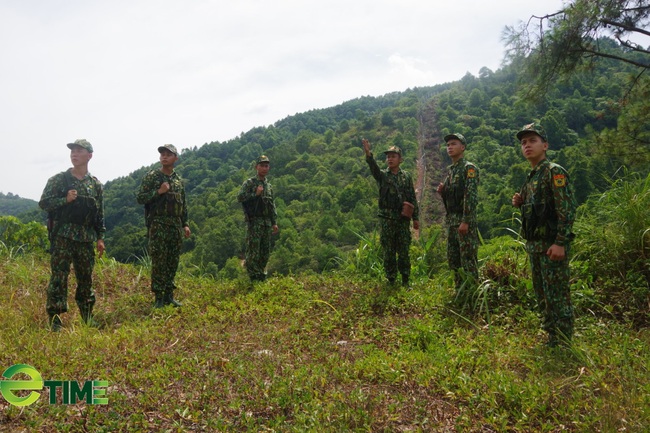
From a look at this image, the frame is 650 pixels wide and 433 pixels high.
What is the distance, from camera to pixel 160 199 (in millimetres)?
5301

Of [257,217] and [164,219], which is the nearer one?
[164,219]

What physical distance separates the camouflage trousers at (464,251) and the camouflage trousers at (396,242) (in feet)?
2.47

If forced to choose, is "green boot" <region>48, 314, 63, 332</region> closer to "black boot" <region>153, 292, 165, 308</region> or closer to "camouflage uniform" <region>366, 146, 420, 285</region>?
"black boot" <region>153, 292, 165, 308</region>

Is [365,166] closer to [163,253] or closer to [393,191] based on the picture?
[393,191]

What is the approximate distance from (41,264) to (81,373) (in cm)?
512

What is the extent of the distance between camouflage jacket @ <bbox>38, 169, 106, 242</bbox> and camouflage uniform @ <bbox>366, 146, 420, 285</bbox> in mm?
3479

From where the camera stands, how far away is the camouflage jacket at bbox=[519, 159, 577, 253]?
3.27 meters

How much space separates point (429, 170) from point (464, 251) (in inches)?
1286

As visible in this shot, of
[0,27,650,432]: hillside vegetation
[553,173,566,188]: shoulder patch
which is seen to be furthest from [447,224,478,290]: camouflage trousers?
[553,173,566,188]: shoulder patch

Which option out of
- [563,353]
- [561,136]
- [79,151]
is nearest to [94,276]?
[79,151]

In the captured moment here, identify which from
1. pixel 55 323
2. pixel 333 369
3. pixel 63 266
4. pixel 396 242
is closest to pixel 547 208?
pixel 333 369

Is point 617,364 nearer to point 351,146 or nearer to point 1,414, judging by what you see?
point 1,414

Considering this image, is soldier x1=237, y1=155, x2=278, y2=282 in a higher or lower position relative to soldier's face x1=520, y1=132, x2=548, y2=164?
lower

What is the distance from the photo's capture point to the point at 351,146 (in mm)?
51219
